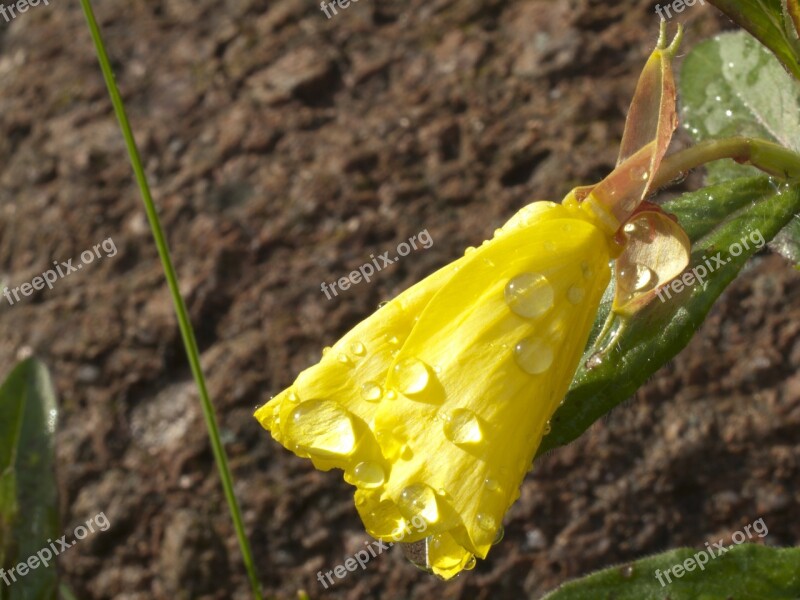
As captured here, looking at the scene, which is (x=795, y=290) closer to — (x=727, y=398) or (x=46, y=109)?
(x=727, y=398)

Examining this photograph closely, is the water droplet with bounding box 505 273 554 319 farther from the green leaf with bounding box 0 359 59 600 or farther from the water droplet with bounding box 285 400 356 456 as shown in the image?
the green leaf with bounding box 0 359 59 600

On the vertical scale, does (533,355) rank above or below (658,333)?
above

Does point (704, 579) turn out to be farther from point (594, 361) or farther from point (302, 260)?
point (302, 260)

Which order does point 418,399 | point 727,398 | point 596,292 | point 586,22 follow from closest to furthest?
point 418,399
point 596,292
point 727,398
point 586,22

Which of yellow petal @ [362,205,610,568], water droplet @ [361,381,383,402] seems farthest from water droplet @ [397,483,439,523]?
water droplet @ [361,381,383,402]

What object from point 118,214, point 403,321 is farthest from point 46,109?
point 403,321

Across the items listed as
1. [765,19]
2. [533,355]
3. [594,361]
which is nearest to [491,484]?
[533,355]
